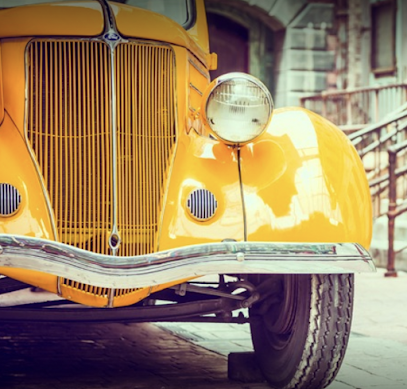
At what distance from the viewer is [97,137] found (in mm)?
4156

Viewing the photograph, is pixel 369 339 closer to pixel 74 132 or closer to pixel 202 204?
pixel 202 204

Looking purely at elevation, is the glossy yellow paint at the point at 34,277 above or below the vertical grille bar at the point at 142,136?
below

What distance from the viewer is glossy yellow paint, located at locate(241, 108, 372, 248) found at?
159 inches

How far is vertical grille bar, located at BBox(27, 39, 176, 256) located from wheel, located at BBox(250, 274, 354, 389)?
777 millimetres

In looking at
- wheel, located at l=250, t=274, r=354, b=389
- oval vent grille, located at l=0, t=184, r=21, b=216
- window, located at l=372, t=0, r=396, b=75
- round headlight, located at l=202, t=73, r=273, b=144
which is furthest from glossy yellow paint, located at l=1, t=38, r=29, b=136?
window, located at l=372, t=0, r=396, b=75

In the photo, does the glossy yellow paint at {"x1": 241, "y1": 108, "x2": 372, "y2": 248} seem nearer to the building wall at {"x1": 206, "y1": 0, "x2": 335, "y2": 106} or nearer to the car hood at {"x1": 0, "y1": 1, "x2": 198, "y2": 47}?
the car hood at {"x1": 0, "y1": 1, "x2": 198, "y2": 47}

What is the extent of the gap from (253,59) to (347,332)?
15110 mm

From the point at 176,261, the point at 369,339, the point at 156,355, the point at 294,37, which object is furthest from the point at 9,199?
the point at 294,37

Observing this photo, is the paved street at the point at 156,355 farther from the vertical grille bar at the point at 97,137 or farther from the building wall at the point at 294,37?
the building wall at the point at 294,37

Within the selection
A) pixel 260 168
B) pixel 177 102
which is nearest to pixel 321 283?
pixel 260 168

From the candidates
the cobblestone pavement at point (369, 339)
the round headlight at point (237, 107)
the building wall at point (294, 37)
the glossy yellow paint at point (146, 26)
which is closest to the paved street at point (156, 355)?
the cobblestone pavement at point (369, 339)

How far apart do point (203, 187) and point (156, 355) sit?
1.73 meters

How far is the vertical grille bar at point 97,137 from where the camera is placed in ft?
13.4

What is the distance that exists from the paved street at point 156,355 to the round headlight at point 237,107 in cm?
128
